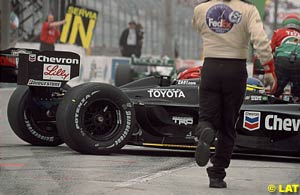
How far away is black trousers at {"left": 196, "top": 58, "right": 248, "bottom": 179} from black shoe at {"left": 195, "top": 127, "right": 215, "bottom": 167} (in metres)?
0.09

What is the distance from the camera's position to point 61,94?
32.1 feet

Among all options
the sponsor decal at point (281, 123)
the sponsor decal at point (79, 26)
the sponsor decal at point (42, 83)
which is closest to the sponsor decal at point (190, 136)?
the sponsor decal at point (281, 123)

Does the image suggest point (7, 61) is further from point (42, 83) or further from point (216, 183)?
point (216, 183)

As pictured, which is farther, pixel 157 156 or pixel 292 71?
pixel 292 71

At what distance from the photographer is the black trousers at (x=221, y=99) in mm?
7047

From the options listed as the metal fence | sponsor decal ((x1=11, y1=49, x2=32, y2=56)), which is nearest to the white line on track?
sponsor decal ((x1=11, y1=49, x2=32, y2=56))

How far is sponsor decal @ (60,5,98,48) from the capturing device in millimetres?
25781

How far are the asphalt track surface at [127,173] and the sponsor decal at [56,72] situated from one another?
789 mm

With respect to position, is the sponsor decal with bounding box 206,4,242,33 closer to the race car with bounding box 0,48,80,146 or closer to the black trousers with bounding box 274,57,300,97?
the race car with bounding box 0,48,80,146

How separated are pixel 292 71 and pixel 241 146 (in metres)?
2.00

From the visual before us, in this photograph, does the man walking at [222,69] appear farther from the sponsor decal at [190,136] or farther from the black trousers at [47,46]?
the black trousers at [47,46]

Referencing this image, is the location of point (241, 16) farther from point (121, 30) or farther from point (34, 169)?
point (121, 30)

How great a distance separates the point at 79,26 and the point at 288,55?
15727mm

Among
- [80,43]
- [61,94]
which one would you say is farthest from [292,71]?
[80,43]
